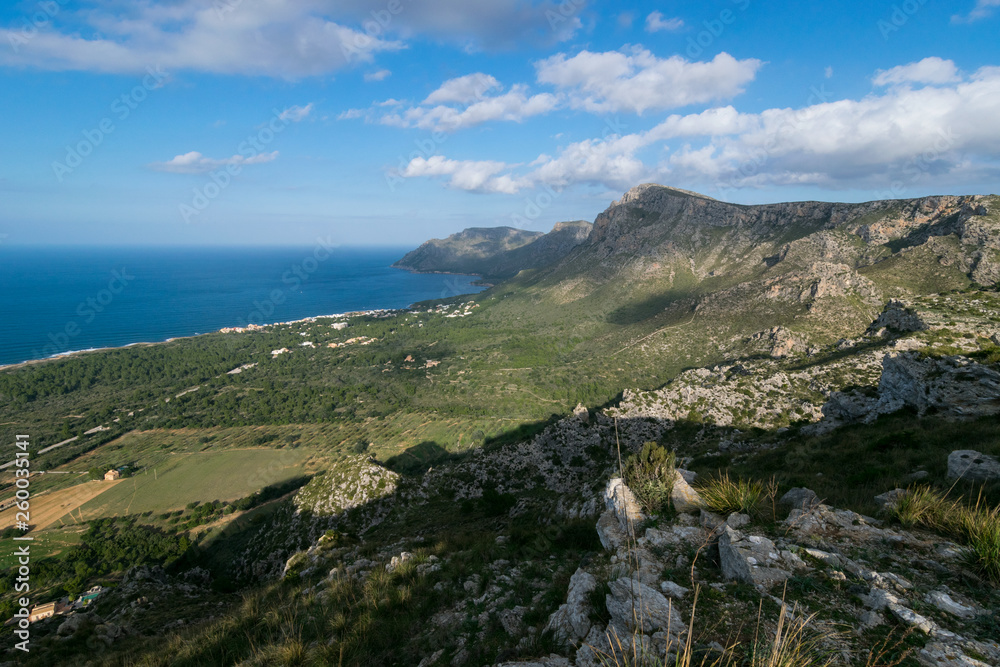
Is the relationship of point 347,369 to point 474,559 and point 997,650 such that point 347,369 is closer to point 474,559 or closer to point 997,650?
point 474,559

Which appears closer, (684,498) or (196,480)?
(684,498)

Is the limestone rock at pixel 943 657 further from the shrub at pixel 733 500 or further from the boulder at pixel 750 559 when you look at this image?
the shrub at pixel 733 500

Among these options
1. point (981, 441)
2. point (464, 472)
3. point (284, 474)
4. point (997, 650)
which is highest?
point (997, 650)

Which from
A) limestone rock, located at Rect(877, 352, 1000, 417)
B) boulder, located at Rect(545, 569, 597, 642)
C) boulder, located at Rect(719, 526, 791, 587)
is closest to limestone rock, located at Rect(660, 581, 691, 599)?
boulder, located at Rect(719, 526, 791, 587)

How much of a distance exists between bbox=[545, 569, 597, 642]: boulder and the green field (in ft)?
171

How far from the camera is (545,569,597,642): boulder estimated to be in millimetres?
4578

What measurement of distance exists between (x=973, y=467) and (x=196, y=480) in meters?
66.0

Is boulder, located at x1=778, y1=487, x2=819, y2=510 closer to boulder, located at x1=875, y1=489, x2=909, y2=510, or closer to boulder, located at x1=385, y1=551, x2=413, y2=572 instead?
boulder, located at x1=875, y1=489, x2=909, y2=510

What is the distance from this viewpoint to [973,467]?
311 inches

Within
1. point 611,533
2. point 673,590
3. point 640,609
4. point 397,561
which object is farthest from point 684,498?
point 397,561

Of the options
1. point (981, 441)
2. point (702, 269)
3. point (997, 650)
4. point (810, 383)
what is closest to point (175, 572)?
point (997, 650)

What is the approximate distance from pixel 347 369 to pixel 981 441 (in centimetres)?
9368

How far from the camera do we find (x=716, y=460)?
18.7 meters

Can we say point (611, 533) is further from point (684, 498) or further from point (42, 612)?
point (42, 612)
